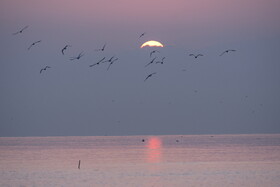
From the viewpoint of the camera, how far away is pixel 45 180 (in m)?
64.6

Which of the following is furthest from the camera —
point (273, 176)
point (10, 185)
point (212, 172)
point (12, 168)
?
point (12, 168)

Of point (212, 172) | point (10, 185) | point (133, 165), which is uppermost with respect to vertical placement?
point (133, 165)

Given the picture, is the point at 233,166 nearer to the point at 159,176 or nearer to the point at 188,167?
the point at 188,167

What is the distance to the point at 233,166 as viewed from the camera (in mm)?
80000

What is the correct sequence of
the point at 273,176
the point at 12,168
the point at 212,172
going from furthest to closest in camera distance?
1. the point at 12,168
2. the point at 212,172
3. the point at 273,176

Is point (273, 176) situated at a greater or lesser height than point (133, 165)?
lesser

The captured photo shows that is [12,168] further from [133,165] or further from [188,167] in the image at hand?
[188,167]

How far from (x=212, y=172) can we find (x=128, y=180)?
38.8ft

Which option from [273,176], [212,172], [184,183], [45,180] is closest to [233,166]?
[212,172]

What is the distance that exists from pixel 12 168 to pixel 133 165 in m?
15.2

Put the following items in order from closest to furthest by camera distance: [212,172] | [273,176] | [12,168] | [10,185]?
[10,185] < [273,176] < [212,172] < [12,168]

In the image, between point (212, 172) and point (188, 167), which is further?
point (188, 167)

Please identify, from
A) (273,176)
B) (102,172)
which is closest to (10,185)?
(102,172)

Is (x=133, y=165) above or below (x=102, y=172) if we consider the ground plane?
above
